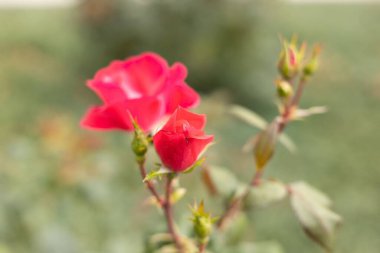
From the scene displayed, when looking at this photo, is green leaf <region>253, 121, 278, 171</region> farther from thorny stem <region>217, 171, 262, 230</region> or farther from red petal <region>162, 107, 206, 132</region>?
red petal <region>162, 107, 206, 132</region>

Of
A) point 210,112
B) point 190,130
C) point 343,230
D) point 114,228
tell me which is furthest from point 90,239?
point 190,130

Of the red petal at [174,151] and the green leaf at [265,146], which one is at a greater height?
the red petal at [174,151]

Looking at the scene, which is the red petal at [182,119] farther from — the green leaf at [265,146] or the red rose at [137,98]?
the green leaf at [265,146]

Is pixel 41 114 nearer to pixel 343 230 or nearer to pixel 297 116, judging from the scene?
pixel 343 230

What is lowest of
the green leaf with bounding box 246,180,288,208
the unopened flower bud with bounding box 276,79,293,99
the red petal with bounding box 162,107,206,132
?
the green leaf with bounding box 246,180,288,208

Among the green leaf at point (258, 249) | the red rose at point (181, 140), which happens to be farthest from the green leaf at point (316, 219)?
the red rose at point (181, 140)

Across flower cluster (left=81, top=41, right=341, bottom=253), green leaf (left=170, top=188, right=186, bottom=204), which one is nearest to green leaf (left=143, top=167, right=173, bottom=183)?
flower cluster (left=81, top=41, right=341, bottom=253)
